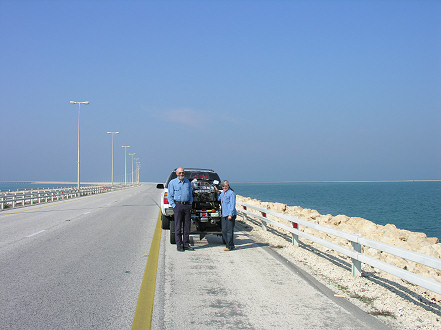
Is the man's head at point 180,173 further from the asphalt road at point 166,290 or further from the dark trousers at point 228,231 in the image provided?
the asphalt road at point 166,290

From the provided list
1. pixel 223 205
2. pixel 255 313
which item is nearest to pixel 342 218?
pixel 223 205

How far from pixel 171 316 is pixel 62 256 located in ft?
16.5

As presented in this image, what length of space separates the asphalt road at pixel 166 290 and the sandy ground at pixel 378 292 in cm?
31

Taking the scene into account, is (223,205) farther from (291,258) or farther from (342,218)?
(342,218)

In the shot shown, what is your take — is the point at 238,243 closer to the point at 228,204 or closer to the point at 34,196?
the point at 228,204

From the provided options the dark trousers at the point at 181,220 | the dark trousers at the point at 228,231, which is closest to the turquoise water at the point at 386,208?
the dark trousers at the point at 228,231

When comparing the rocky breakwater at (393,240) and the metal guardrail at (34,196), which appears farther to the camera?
the metal guardrail at (34,196)

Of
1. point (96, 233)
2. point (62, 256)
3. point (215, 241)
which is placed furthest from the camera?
point (96, 233)

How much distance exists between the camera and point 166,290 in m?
6.77

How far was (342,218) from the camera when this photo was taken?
25.0 metres

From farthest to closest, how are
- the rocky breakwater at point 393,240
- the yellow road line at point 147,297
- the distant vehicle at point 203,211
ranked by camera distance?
the rocky breakwater at point 393,240, the distant vehicle at point 203,211, the yellow road line at point 147,297

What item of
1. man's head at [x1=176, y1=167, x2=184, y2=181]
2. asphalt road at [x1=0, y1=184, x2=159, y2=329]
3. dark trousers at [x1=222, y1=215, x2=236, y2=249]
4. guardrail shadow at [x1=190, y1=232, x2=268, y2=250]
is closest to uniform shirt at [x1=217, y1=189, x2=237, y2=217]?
dark trousers at [x1=222, y1=215, x2=236, y2=249]

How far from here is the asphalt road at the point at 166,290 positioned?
5.32 meters

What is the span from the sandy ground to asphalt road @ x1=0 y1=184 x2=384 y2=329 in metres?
0.31
